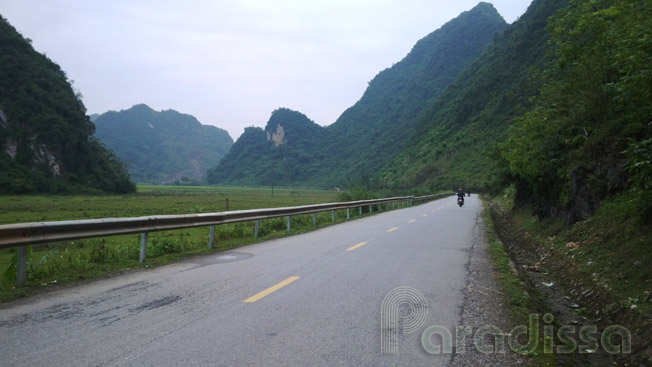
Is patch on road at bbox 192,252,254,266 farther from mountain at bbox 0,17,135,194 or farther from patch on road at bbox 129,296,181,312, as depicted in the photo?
mountain at bbox 0,17,135,194

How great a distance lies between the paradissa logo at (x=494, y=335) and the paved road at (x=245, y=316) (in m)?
0.04

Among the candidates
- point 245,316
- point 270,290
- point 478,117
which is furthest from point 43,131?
point 478,117

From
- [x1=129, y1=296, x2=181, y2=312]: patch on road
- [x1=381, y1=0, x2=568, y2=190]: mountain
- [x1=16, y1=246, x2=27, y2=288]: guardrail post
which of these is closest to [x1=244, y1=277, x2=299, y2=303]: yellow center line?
[x1=129, y1=296, x2=181, y2=312]: patch on road

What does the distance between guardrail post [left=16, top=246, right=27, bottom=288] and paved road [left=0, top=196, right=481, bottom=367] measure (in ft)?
3.35

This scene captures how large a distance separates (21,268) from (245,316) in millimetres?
4279

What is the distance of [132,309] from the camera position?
5082mm

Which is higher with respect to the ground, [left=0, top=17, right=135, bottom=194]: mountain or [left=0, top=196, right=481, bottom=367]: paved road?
[left=0, top=17, right=135, bottom=194]: mountain

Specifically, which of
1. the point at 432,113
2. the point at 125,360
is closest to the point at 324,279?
the point at 125,360

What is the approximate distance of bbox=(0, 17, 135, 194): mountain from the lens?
75688 millimetres

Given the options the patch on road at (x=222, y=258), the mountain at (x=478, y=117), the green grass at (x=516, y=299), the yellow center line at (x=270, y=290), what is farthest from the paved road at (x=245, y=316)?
the mountain at (x=478, y=117)

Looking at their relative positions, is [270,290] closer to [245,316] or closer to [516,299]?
[245,316]

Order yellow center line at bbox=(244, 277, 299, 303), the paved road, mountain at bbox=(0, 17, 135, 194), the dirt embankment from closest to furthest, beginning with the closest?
the paved road, the dirt embankment, yellow center line at bbox=(244, 277, 299, 303), mountain at bbox=(0, 17, 135, 194)

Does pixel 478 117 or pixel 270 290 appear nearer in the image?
pixel 270 290

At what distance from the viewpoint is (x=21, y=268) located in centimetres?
648
